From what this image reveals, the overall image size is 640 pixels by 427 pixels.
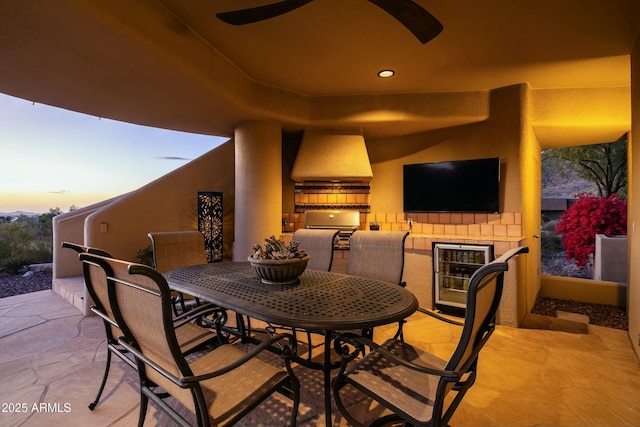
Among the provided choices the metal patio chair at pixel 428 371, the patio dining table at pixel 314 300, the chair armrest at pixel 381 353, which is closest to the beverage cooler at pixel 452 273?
the patio dining table at pixel 314 300

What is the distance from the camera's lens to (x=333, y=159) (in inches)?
152

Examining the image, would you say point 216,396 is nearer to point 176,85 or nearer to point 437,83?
point 176,85

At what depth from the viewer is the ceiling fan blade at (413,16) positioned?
1544 mm

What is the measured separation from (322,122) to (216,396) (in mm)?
3342

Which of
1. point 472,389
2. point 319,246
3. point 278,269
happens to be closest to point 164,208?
point 319,246

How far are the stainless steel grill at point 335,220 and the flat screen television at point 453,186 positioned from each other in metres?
0.72

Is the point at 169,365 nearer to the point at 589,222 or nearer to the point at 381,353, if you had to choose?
the point at 381,353

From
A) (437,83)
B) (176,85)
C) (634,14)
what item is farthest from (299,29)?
(634,14)

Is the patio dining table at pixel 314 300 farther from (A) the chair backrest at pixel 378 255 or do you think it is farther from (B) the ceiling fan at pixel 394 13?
(B) the ceiling fan at pixel 394 13

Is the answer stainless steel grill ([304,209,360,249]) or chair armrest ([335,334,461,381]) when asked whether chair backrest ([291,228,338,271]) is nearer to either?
chair armrest ([335,334,461,381])

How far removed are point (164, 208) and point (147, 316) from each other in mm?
3797

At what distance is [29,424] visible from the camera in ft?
5.25

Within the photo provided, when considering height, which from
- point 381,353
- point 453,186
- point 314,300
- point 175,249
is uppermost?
point 453,186

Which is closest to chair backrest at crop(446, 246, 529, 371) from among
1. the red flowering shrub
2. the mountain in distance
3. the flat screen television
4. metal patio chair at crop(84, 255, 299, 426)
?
metal patio chair at crop(84, 255, 299, 426)
